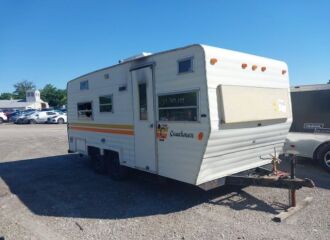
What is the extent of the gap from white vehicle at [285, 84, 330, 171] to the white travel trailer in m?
1.76

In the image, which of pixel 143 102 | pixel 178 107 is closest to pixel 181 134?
pixel 178 107

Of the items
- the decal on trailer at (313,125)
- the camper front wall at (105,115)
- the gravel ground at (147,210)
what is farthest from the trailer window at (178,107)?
the decal on trailer at (313,125)

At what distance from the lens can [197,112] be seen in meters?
4.91

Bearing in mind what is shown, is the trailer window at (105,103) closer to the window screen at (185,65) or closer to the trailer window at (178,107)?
the trailer window at (178,107)

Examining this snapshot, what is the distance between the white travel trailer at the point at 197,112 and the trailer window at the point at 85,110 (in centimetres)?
117

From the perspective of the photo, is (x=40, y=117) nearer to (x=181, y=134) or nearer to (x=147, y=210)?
(x=147, y=210)

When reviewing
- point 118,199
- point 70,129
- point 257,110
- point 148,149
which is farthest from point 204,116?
point 70,129

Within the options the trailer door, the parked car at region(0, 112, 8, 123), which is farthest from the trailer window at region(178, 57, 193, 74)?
the parked car at region(0, 112, 8, 123)

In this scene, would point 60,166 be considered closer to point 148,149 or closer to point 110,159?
point 110,159

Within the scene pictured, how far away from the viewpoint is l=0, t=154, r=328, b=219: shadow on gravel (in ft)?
18.0

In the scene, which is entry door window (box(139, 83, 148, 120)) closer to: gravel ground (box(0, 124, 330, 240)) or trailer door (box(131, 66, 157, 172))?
trailer door (box(131, 66, 157, 172))

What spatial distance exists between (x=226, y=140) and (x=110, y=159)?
3662 mm

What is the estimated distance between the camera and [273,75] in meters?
6.09

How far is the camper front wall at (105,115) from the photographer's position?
6.66 meters
